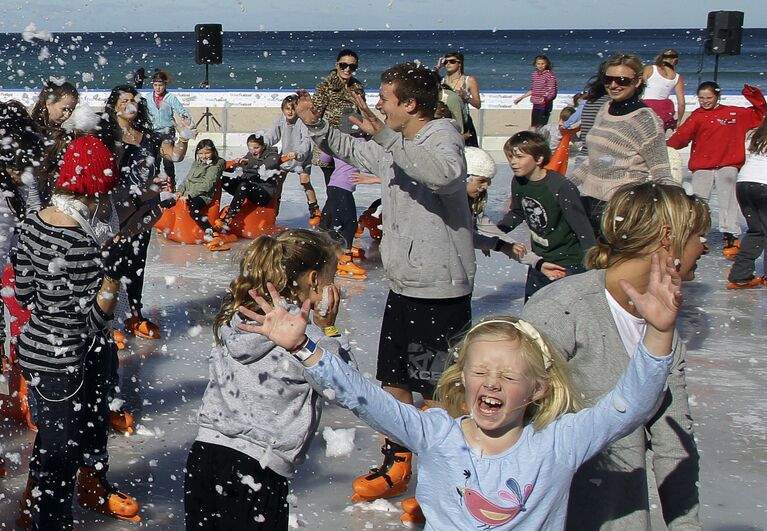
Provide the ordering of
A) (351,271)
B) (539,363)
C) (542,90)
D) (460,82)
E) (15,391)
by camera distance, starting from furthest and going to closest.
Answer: (542,90) < (460,82) < (351,271) < (15,391) < (539,363)

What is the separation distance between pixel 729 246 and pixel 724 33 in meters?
13.2

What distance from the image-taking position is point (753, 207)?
7.70 metres

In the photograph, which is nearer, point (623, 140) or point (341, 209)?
point (623, 140)

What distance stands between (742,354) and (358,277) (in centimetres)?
301

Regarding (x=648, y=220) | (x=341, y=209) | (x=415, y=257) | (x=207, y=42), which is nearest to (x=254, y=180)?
(x=341, y=209)

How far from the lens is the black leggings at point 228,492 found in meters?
2.88

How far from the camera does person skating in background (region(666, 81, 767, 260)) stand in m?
9.07

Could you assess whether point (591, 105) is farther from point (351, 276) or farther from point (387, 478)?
point (387, 478)

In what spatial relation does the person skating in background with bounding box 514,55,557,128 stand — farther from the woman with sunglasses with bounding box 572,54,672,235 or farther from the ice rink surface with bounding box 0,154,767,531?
the woman with sunglasses with bounding box 572,54,672,235

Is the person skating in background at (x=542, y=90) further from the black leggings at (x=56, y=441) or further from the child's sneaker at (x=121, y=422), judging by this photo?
the black leggings at (x=56, y=441)

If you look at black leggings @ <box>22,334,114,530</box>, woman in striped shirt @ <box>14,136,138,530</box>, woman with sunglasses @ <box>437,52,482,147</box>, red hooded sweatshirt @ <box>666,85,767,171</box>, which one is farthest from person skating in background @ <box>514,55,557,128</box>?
black leggings @ <box>22,334,114,530</box>

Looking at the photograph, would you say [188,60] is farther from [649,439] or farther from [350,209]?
[649,439]

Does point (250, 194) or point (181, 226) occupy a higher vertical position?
point (250, 194)

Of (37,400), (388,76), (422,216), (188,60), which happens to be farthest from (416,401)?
(188,60)
